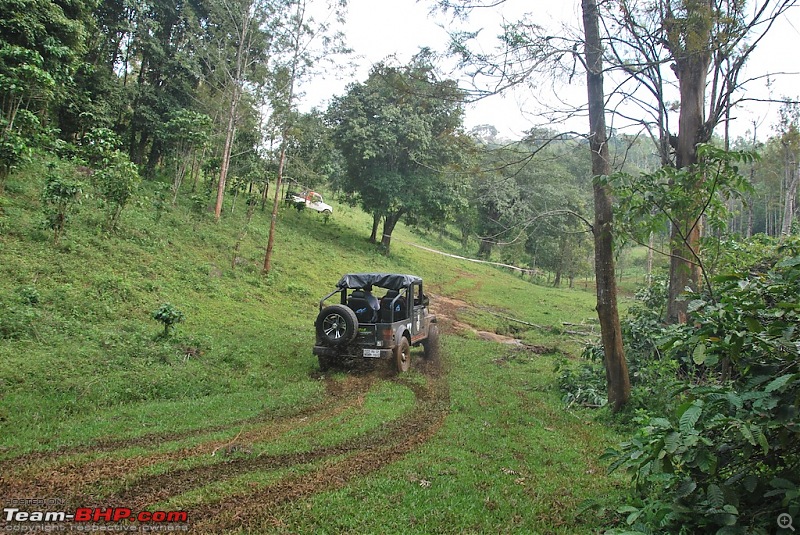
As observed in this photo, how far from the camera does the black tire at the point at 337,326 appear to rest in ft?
29.9

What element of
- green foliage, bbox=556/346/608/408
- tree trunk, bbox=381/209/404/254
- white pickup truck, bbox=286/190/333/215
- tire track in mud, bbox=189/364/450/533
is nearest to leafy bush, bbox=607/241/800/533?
tire track in mud, bbox=189/364/450/533

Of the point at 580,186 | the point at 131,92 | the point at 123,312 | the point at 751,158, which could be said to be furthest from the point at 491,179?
the point at 580,186

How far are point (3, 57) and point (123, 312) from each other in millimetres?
9880

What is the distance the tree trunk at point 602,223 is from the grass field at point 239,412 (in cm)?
76

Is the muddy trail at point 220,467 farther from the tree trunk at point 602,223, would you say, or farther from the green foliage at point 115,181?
the green foliage at point 115,181

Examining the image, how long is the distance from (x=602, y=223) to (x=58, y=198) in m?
12.3

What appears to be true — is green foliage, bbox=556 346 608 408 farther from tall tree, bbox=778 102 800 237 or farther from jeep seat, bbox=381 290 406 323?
tall tree, bbox=778 102 800 237

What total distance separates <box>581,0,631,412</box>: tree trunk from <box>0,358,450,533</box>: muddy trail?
277 cm

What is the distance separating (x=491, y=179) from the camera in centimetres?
901

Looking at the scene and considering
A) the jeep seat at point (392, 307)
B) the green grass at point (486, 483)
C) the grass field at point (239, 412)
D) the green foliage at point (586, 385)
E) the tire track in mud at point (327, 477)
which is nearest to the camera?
the tire track in mud at point (327, 477)

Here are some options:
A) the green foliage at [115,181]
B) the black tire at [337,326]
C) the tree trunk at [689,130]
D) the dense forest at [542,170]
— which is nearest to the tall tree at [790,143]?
the dense forest at [542,170]

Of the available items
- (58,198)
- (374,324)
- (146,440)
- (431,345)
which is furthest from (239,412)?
(58,198)

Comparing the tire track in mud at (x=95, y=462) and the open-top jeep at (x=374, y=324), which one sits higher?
the open-top jeep at (x=374, y=324)

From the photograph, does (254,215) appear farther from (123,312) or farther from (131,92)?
(123,312)
